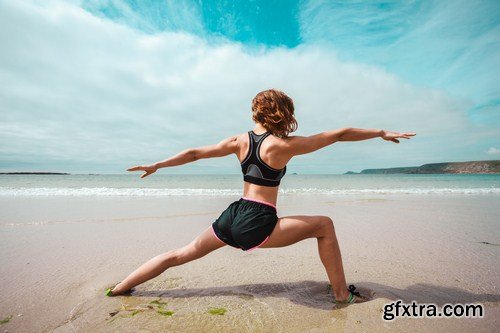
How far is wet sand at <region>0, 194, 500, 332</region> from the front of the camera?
2.51m

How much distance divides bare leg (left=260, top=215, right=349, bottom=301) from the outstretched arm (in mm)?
943

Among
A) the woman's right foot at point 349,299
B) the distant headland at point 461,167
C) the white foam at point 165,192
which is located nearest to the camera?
the woman's right foot at point 349,299

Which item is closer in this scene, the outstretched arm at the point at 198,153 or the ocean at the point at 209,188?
the outstretched arm at the point at 198,153

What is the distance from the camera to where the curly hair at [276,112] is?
2.71 meters

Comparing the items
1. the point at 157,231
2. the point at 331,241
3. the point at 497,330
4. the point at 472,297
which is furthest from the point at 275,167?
the point at 157,231

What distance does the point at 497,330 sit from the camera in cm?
233

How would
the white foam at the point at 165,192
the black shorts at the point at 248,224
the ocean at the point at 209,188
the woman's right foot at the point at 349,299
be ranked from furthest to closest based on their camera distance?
the ocean at the point at 209,188
the white foam at the point at 165,192
the woman's right foot at the point at 349,299
the black shorts at the point at 248,224

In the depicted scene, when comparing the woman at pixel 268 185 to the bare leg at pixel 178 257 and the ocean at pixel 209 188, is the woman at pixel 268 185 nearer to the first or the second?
the bare leg at pixel 178 257

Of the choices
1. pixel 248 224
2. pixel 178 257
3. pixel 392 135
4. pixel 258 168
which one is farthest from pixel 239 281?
pixel 392 135

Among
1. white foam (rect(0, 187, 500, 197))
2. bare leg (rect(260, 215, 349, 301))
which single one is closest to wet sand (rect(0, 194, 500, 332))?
bare leg (rect(260, 215, 349, 301))

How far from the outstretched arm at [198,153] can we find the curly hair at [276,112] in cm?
41

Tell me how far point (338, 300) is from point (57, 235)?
577cm

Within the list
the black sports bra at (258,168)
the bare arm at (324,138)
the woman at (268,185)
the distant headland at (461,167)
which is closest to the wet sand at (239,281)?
the woman at (268,185)

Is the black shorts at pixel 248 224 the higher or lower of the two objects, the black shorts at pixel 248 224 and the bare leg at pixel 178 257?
the higher
